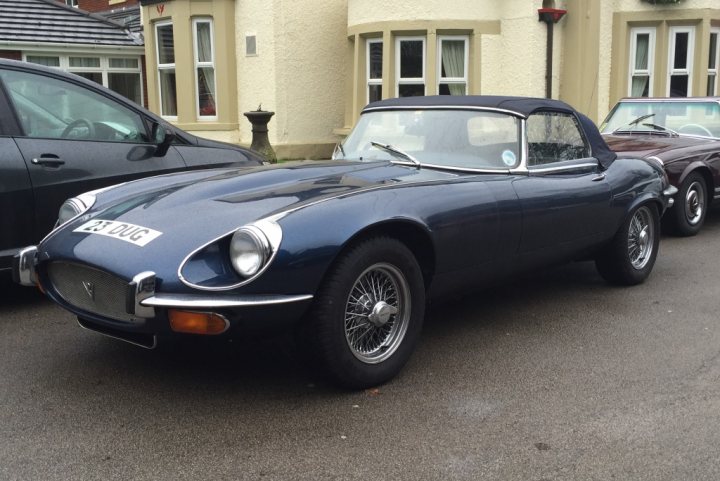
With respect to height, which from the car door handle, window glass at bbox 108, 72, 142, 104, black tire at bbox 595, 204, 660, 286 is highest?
window glass at bbox 108, 72, 142, 104

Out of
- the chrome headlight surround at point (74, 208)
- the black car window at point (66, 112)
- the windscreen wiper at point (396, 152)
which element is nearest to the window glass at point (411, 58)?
the black car window at point (66, 112)

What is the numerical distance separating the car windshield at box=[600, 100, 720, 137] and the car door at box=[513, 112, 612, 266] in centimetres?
411

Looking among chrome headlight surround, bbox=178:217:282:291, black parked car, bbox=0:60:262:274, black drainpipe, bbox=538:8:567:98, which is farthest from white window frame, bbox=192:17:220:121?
A: chrome headlight surround, bbox=178:217:282:291

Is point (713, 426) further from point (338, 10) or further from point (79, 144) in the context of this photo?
point (338, 10)

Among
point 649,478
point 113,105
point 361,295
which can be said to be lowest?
point 649,478

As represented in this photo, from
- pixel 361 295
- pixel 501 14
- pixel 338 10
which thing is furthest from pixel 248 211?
pixel 338 10

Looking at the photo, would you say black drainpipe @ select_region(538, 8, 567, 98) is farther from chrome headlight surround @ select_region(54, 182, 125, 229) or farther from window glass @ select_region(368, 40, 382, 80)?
chrome headlight surround @ select_region(54, 182, 125, 229)

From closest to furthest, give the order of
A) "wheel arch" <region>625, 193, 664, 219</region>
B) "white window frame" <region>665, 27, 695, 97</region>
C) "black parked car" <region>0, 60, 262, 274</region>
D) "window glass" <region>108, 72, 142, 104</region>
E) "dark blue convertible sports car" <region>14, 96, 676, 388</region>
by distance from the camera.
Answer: "dark blue convertible sports car" <region>14, 96, 676, 388</region>, "black parked car" <region>0, 60, 262, 274</region>, "wheel arch" <region>625, 193, 664, 219</region>, "white window frame" <region>665, 27, 695, 97</region>, "window glass" <region>108, 72, 142, 104</region>

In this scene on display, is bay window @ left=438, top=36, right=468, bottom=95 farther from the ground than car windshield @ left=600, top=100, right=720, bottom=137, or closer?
farther from the ground

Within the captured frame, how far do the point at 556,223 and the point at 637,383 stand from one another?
1.22m

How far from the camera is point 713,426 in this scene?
3.37 m

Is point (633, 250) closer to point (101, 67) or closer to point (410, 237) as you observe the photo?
point (410, 237)

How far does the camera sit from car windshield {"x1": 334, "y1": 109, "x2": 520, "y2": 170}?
15.5 feet

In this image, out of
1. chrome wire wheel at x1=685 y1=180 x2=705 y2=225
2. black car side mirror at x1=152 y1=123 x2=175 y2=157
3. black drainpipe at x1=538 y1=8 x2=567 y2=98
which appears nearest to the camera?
black car side mirror at x1=152 y1=123 x2=175 y2=157
